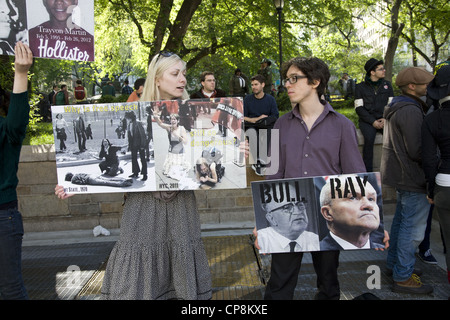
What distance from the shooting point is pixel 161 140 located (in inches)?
128

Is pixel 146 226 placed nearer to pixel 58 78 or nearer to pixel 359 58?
pixel 359 58

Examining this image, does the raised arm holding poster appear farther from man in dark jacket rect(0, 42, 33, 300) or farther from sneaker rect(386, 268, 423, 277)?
sneaker rect(386, 268, 423, 277)

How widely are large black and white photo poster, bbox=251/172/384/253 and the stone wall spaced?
4.05 metres

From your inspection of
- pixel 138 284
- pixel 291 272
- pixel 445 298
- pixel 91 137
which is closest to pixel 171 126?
pixel 91 137

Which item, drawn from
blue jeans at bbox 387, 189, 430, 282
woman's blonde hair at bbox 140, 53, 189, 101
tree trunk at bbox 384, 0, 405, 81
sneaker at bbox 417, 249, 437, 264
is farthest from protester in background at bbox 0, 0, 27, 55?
A: tree trunk at bbox 384, 0, 405, 81

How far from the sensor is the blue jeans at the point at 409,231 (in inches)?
171

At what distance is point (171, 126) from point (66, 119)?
758mm

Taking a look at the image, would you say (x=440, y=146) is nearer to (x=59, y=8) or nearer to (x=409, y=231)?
(x=409, y=231)

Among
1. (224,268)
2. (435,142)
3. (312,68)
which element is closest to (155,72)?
(312,68)

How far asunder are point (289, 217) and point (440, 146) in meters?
1.60

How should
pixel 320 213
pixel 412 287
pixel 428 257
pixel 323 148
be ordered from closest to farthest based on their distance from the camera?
pixel 320 213 → pixel 323 148 → pixel 412 287 → pixel 428 257

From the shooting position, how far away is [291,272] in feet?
10.6

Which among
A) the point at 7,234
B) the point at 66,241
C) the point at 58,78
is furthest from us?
the point at 58,78

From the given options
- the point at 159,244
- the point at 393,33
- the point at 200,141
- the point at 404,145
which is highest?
the point at 393,33
